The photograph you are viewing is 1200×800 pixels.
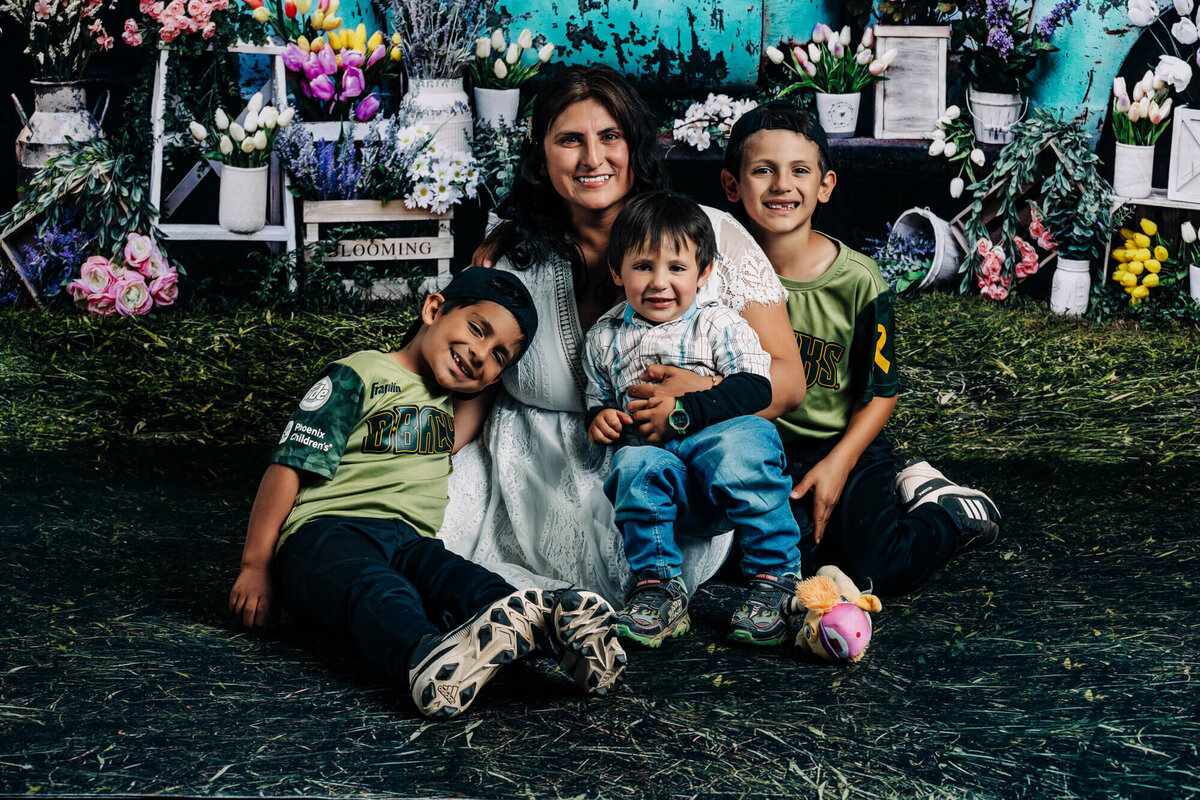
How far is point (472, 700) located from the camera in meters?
2.21

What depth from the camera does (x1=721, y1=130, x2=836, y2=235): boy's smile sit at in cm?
295

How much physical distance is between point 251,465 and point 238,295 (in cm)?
164

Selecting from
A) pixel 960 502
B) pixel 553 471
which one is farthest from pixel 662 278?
pixel 960 502

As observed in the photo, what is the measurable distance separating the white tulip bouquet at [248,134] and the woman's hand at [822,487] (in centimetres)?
308

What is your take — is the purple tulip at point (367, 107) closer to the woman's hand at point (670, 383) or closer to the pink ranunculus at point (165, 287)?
the pink ranunculus at point (165, 287)

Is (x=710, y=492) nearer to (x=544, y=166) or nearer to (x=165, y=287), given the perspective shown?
(x=544, y=166)

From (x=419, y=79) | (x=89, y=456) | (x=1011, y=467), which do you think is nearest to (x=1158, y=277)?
(x=1011, y=467)

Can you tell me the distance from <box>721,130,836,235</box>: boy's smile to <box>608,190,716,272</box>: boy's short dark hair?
344 mm

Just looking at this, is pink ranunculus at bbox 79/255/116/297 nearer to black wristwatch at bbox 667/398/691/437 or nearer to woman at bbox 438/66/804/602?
woman at bbox 438/66/804/602

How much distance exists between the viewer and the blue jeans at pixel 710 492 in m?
2.52

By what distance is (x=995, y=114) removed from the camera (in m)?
5.66

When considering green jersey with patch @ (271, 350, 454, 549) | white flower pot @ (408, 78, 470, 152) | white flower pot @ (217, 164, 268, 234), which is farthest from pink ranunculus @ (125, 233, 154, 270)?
green jersey with patch @ (271, 350, 454, 549)

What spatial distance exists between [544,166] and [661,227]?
0.48 meters

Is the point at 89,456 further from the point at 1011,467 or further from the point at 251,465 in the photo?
the point at 1011,467
